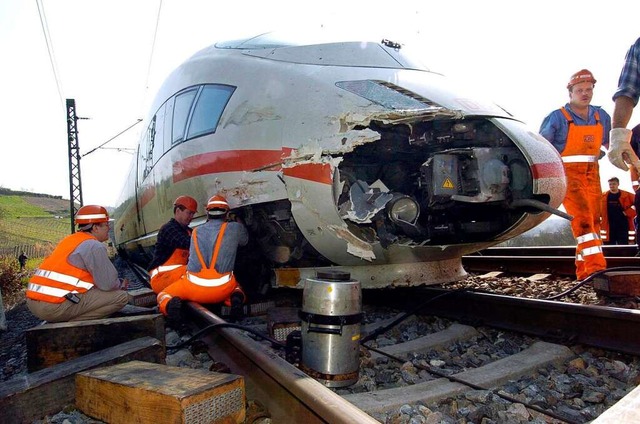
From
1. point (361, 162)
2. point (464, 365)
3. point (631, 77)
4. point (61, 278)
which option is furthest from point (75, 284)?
point (631, 77)

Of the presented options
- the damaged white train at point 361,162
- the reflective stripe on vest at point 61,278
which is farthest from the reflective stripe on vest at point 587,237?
the reflective stripe on vest at point 61,278

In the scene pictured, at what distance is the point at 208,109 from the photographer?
5.23m

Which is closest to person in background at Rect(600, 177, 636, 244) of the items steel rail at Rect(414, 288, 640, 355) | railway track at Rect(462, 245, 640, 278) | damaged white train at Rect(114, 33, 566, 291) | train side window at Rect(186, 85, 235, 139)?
railway track at Rect(462, 245, 640, 278)

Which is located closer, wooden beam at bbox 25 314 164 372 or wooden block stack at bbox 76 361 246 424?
wooden block stack at bbox 76 361 246 424

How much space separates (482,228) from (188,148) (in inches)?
119

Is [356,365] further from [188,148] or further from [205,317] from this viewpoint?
[188,148]

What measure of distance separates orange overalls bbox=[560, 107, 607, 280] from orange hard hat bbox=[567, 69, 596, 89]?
0.35 m

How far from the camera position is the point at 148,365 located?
2.79 m

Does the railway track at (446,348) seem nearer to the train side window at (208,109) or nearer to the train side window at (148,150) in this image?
the train side window at (208,109)

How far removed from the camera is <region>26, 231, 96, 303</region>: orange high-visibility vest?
4117 millimetres

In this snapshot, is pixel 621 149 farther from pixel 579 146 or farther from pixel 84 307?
pixel 84 307

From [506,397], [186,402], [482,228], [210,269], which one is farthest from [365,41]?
[186,402]

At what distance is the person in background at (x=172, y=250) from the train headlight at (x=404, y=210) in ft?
8.14

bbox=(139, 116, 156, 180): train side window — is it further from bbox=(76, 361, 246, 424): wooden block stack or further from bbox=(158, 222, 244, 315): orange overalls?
bbox=(76, 361, 246, 424): wooden block stack
